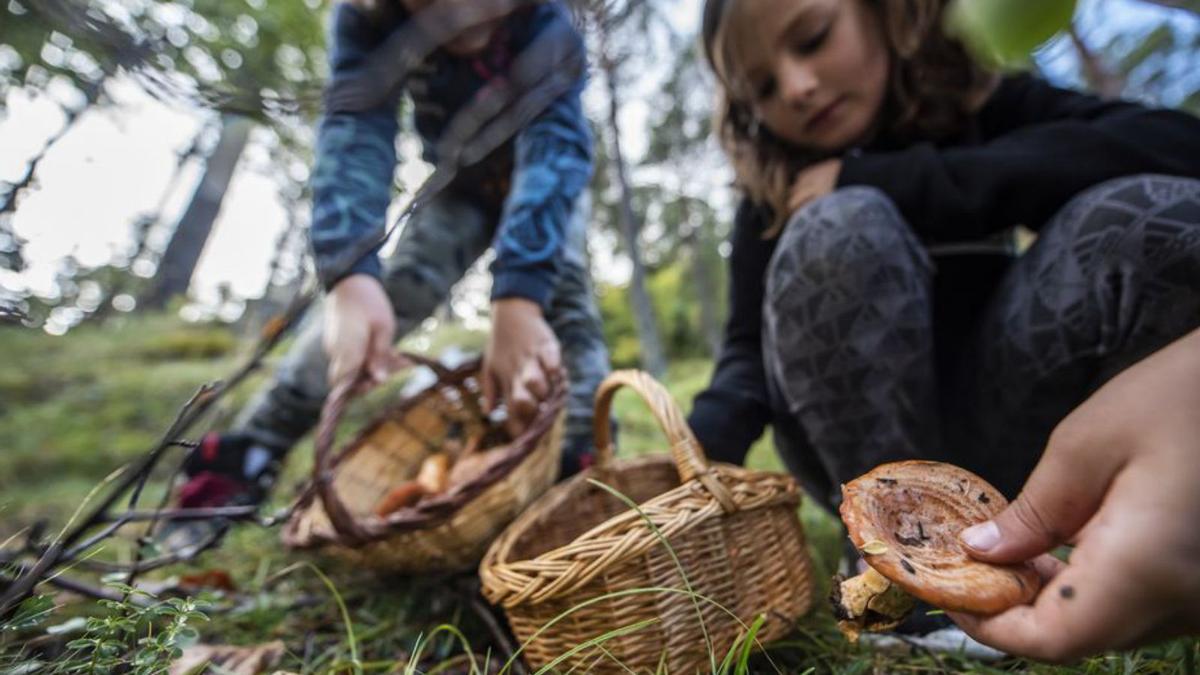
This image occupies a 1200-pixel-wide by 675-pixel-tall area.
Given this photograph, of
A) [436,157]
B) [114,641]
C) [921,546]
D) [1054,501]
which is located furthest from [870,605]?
[436,157]

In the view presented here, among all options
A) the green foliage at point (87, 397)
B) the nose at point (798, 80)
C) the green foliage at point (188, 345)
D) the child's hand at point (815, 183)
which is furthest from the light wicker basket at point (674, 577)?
the green foliage at point (188, 345)

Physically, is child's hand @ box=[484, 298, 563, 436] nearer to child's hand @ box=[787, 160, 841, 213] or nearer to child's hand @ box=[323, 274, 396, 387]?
→ child's hand @ box=[323, 274, 396, 387]

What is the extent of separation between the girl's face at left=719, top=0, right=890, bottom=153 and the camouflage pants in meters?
0.62

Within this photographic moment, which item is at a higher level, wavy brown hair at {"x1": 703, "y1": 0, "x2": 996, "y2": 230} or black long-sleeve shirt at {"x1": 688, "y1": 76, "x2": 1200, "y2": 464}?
wavy brown hair at {"x1": 703, "y1": 0, "x2": 996, "y2": 230}

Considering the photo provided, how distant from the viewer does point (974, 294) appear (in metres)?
1.05

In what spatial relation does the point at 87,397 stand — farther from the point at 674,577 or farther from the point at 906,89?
the point at 906,89

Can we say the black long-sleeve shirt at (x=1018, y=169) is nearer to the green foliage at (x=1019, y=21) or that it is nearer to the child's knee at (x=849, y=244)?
the child's knee at (x=849, y=244)

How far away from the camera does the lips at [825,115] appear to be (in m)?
1.03

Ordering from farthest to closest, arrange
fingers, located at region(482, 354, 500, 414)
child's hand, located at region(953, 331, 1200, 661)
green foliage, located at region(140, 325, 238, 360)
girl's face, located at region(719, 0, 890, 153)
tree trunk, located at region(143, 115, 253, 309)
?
tree trunk, located at region(143, 115, 253, 309)
green foliage, located at region(140, 325, 238, 360)
fingers, located at region(482, 354, 500, 414)
girl's face, located at region(719, 0, 890, 153)
child's hand, located at region(953, 331, 1200, 661)

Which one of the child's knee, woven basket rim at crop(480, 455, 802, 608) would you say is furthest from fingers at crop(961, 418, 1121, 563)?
the child's knee

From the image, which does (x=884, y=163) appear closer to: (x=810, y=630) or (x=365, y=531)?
(x=810, y=630)

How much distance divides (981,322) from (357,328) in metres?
1.09

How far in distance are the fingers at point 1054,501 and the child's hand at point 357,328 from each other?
0.98 m

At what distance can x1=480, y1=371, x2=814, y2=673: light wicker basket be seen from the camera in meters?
0.63
